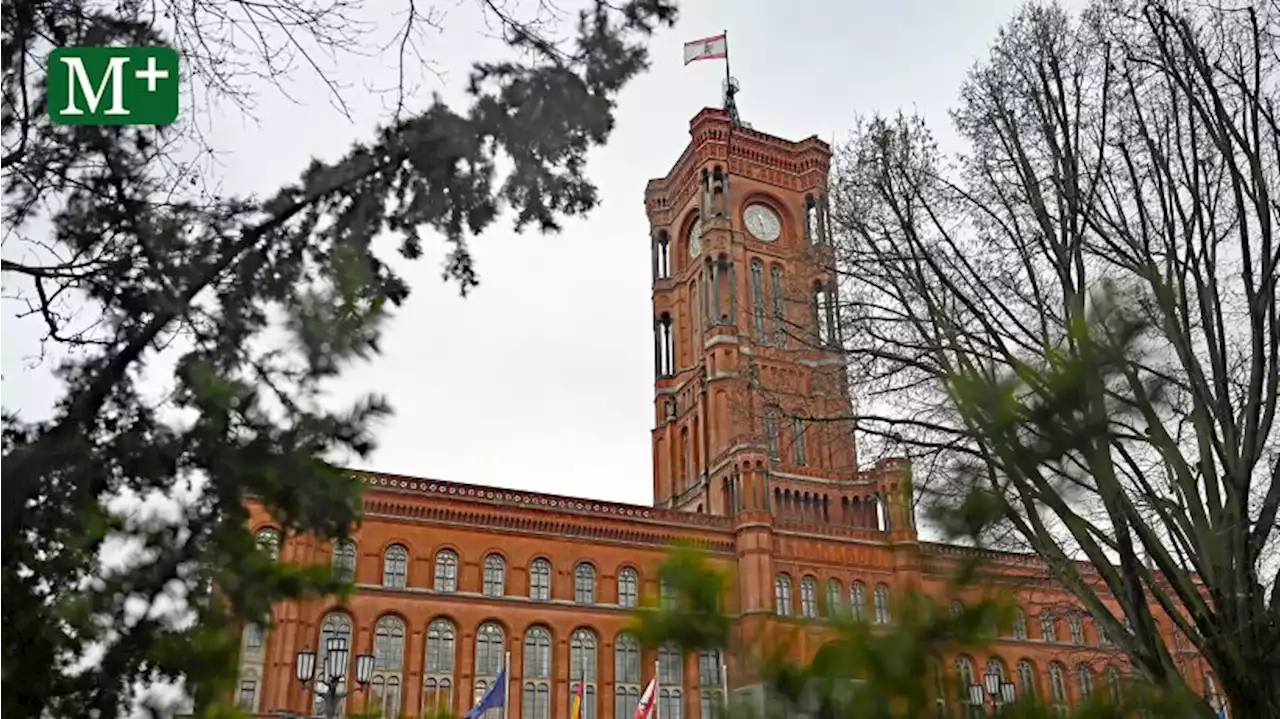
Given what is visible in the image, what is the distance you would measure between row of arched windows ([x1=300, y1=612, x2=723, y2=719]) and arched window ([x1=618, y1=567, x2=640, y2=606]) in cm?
156

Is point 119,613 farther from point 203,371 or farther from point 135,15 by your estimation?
point 135,15

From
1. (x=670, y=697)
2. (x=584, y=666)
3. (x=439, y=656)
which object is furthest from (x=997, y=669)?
(x=439, y=656)

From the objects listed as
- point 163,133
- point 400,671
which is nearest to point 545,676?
point 400,671

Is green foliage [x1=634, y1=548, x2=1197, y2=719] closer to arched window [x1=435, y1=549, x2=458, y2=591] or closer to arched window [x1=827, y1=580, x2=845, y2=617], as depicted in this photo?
arched window [x1=827, y1=580, x2=845, y2=617]

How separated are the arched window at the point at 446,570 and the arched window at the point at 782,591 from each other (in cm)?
1096

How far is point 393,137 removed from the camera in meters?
5.09

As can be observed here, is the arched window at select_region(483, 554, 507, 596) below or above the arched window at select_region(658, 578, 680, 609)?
above

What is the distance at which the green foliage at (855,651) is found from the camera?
90.5 inches

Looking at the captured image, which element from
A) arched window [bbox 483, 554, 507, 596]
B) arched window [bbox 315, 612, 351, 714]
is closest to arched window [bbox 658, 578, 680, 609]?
arched window [bbox 315, 612, 351, 714]

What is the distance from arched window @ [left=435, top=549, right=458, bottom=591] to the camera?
30.9 meters

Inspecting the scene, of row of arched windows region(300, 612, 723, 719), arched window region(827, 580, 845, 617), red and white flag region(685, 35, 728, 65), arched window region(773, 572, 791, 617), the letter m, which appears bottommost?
arched window region(827, 580, 845, 617)

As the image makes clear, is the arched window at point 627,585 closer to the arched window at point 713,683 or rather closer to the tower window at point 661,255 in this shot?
the tower window at point 661,255

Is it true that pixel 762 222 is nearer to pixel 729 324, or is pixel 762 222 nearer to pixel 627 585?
pixel 729 324

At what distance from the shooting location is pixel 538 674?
31.0m
